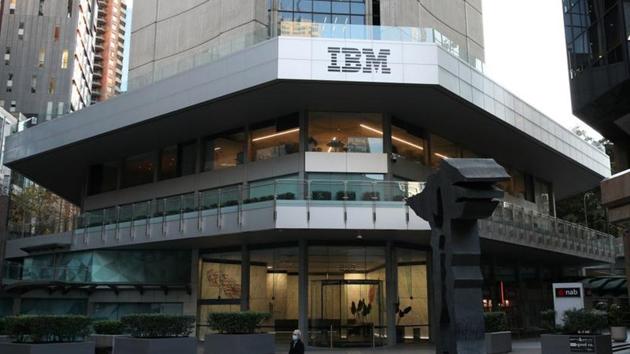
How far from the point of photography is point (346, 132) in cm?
2903

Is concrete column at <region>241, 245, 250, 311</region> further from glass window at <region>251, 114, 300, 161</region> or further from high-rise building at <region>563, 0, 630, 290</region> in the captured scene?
high-rise building at <region>563, 0, 630, 290</region>

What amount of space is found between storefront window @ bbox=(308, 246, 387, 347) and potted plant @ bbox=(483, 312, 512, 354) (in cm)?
598

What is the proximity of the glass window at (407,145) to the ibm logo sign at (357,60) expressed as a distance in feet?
16.6

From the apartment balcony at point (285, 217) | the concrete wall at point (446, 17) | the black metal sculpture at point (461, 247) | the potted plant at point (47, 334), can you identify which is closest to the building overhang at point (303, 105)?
the concrete wall at point (446, 17)

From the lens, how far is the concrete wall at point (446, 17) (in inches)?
1244

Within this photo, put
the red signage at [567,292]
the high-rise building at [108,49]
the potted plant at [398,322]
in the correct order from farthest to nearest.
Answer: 1. the high-rise building at [108,49]
2. the potted plant at [398,322]
3. the red signage at [567,292]

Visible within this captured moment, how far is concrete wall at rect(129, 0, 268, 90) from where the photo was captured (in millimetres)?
30106

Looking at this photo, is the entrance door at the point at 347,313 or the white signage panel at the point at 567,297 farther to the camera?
the entrance door at the point at 347,313

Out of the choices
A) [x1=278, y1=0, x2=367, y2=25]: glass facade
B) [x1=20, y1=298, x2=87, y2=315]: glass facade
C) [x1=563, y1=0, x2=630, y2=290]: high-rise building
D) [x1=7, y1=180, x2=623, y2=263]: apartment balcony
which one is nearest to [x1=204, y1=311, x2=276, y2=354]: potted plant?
[x1=7, y1=180, x2=623, y2=263]: apartment balcony

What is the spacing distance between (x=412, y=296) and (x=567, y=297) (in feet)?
24.5

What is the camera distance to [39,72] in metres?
87.8

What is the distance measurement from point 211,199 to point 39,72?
232 ft

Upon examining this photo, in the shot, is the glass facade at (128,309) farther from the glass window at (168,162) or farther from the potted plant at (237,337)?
the potted plant at (237,337)

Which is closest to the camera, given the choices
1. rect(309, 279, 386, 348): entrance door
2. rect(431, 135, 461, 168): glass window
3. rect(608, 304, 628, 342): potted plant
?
rect(309, 279, 386, 348): entrance door
